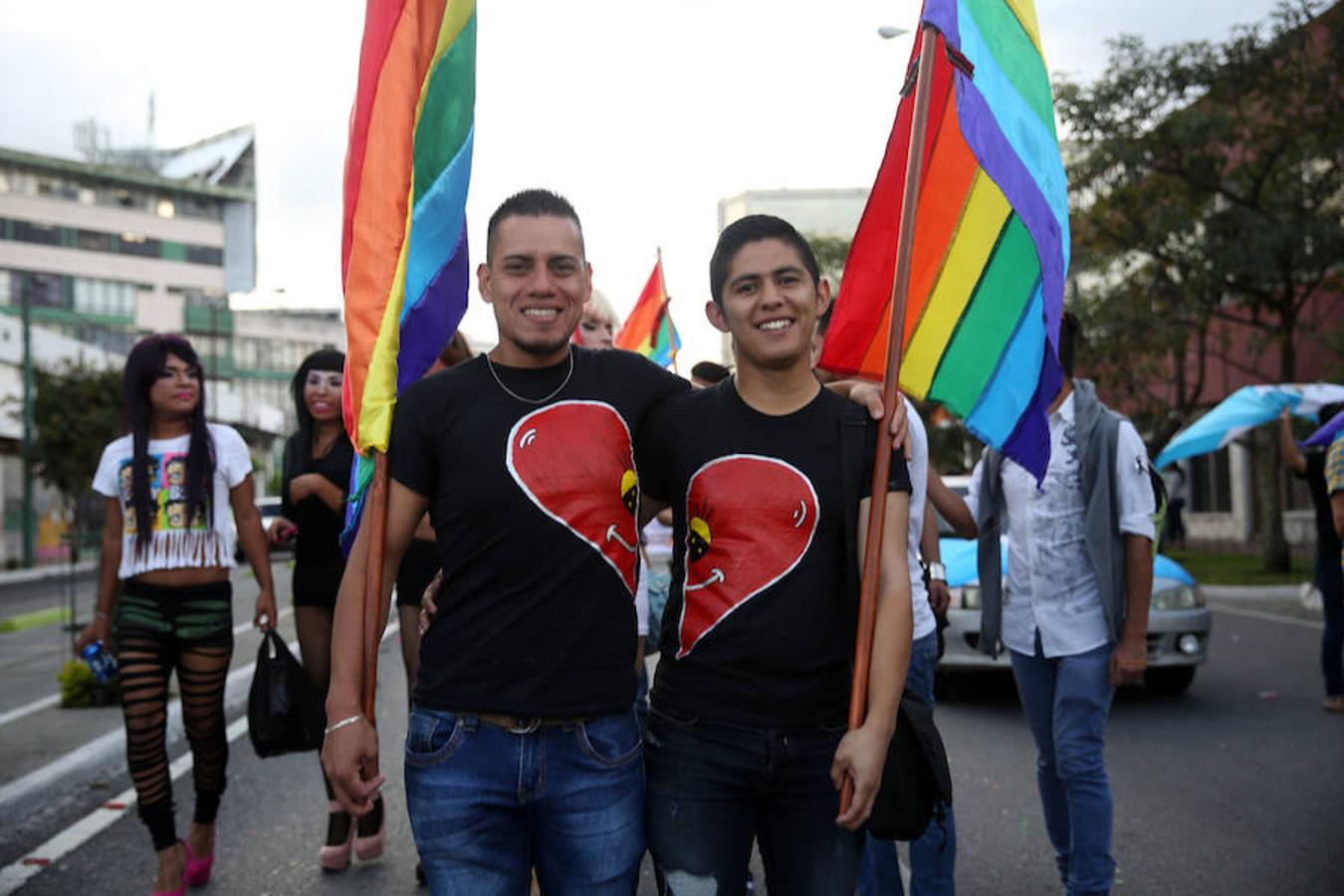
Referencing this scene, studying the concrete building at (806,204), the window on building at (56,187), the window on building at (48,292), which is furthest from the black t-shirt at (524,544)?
the window on building at (56,187)

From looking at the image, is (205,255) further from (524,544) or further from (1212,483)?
(524,544)

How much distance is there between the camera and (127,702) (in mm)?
4617

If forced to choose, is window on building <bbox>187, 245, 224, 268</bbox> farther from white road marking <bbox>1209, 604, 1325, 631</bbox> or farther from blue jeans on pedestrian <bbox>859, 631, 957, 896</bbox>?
blue jeans on pedestrian <bbox>859, 631, 957, 896</bbox>

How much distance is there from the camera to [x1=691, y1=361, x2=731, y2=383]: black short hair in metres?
5.84

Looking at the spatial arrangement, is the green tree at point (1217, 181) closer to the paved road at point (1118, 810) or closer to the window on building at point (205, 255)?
the paved road at point (1118, 810)

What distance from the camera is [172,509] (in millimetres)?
4793

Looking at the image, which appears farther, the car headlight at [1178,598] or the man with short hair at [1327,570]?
the car headlight at [1178,598]

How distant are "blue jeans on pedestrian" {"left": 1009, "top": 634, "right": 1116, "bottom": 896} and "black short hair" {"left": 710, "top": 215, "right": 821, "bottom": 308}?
1981mm

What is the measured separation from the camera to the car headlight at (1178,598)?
8461mm

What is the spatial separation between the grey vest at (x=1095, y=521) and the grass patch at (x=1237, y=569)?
555 inches

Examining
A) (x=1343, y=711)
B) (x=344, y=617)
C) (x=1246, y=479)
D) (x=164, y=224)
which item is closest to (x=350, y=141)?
(x=344, y=617)

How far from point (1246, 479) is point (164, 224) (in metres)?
60.0

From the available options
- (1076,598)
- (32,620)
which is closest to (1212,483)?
(32,620)

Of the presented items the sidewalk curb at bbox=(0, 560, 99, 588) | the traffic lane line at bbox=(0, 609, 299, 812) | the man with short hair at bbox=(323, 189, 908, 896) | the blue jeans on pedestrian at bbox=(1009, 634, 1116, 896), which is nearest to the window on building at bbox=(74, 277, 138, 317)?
the sidewalk curb at bbox=(0, 560, 99, 588)
